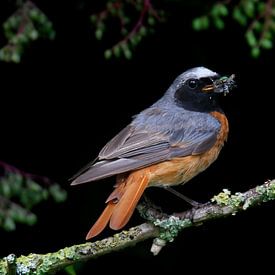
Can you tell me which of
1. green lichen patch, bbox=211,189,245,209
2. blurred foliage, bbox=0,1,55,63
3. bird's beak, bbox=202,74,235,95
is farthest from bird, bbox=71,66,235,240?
blurred foliage, bbox=0,1,55,63

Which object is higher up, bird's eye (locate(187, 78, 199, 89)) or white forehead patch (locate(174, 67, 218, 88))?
white forehead patch (locate(174, 67, 218, 88))

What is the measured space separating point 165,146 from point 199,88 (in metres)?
0.52

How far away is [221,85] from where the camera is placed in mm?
5152

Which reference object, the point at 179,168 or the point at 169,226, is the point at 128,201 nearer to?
the point at 169,226

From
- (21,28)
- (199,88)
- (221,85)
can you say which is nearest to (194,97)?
(199,88)

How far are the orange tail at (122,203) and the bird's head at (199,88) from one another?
775 millimetres

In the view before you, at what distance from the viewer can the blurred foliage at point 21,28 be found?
4965mm

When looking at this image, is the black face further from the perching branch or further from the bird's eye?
the perching branch

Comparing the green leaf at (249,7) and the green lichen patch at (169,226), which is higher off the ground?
the green leaf at (249,7)

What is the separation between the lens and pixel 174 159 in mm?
4863

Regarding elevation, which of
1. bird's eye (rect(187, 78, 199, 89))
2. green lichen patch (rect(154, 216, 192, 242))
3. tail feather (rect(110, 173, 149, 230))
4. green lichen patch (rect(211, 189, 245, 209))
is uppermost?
bird's eye (rect(187, 78, 199, 89))

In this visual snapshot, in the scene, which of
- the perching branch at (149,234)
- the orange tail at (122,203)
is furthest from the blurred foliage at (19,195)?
the perching branch at (149,234)

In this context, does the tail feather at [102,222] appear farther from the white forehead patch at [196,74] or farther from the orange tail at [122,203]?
the white forehead patch at [196,74]

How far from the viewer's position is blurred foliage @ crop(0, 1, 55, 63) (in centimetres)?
496
